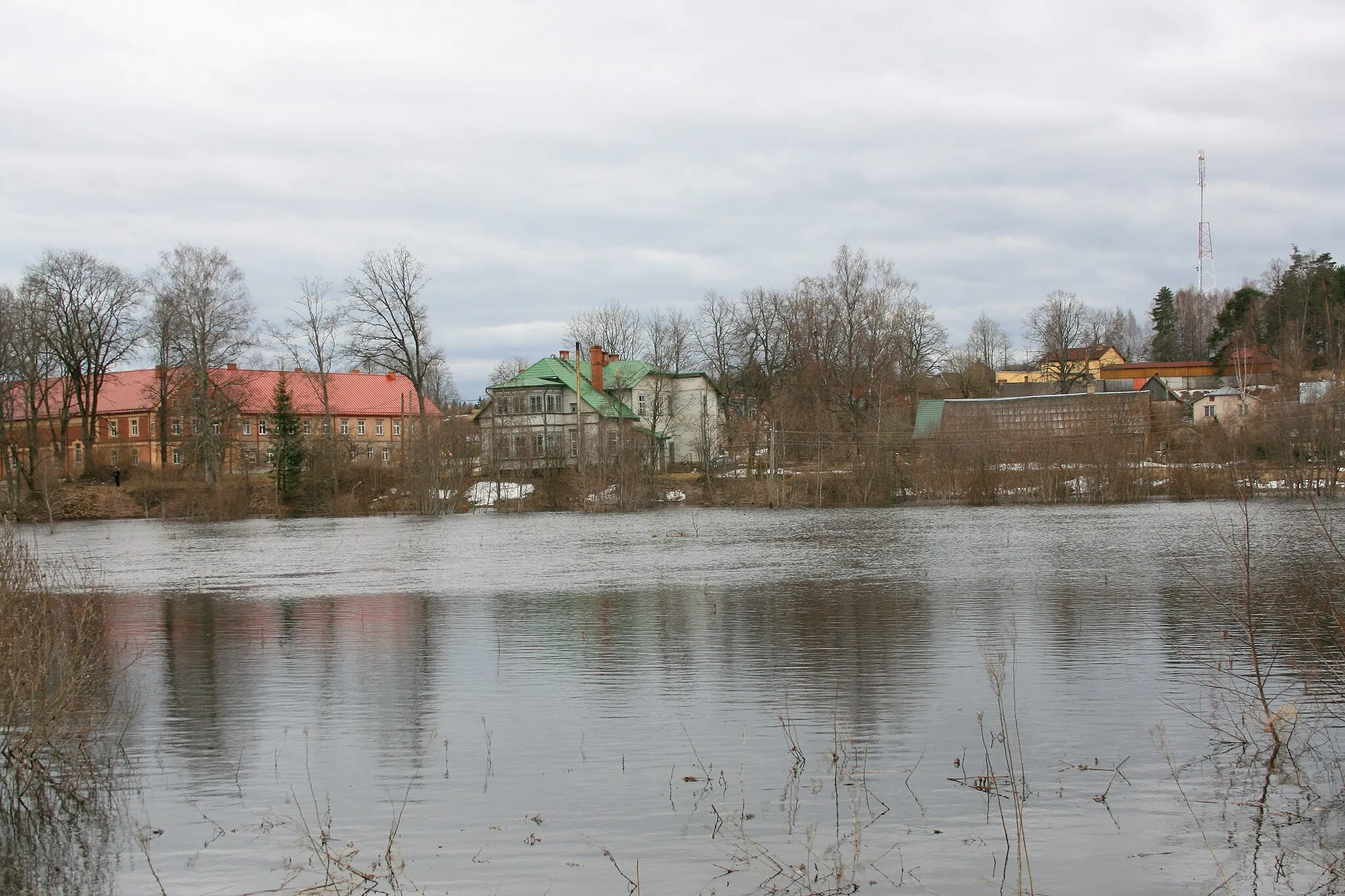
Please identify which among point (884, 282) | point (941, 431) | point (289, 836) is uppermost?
point (884, 282)

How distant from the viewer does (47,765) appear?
33.4 ft

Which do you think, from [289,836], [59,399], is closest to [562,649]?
[289,836]

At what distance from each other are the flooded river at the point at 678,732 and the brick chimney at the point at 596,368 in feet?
191

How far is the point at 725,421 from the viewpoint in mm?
74625

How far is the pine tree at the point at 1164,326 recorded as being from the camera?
141 m

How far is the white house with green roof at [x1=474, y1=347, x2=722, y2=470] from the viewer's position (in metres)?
66.8

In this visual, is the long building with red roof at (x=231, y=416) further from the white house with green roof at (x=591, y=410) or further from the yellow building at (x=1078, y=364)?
the yellow building at (x=1078, y=364)

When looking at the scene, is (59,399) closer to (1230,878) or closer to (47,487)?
(47,487)

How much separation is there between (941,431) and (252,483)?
38.8 metres

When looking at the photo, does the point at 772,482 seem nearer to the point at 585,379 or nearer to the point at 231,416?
the point at 585,379

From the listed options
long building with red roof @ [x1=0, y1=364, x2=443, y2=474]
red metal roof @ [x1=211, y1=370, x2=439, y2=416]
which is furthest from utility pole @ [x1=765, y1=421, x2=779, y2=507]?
red metal roof @ [x1=211, y1=370, x2=439, y2=416]

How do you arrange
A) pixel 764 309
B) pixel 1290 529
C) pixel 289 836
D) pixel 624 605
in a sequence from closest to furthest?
pixel 289 836 → pixel 624 605 → pixel 1290 529 → pixel 764 309

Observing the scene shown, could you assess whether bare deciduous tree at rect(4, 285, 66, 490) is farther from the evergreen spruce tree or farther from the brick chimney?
the brick chimney

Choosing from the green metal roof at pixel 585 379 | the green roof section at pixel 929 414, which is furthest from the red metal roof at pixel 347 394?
the green roof section at pixel 929 414
